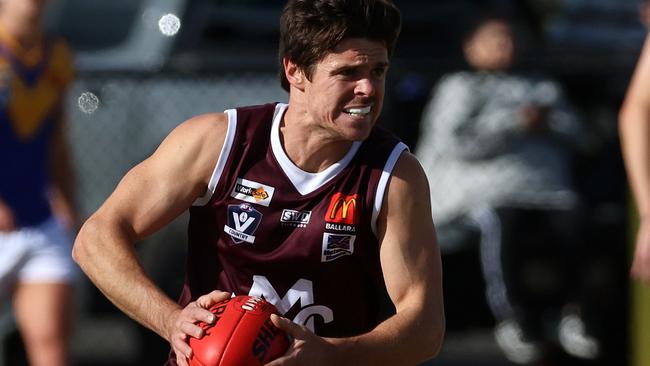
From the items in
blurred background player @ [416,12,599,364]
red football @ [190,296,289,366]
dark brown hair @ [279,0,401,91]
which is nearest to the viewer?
red football @ [190,296,289,366]

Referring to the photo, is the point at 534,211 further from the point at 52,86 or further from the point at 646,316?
the point at 52,86

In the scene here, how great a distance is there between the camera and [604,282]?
8453 mm

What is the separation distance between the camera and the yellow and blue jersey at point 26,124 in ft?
24.1

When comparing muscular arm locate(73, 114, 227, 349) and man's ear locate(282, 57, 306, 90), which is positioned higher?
A: man's ear locate(282, 57, 306, 90)

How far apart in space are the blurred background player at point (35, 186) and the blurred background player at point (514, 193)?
2.21 m

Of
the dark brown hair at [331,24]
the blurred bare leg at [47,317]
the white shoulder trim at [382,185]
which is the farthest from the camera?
the blurred bare leg at [47,317]

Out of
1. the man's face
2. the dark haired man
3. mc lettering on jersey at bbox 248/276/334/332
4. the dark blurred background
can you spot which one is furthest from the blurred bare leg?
the man's face

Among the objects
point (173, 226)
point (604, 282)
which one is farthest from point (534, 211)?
point (173, 226)

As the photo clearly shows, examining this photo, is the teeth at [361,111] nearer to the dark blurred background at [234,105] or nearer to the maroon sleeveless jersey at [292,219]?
the maroon sleeveless jersey at [292,219]

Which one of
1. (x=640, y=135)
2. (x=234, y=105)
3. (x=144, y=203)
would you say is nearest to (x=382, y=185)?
(x=144, y=203)

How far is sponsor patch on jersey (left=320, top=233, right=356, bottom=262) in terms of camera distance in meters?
4.53

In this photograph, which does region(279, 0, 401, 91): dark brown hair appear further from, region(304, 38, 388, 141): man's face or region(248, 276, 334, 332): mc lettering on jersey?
region(248, 276, 334, 332): mc lettering on jersey

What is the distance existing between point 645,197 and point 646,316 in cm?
346

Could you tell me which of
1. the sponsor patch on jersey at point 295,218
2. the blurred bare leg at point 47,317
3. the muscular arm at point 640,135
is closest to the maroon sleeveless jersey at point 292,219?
the sponsor patch on jersey at point 295,218
